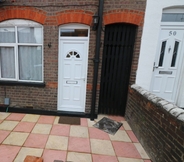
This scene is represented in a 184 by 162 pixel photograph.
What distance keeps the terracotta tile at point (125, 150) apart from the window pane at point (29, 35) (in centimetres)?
326

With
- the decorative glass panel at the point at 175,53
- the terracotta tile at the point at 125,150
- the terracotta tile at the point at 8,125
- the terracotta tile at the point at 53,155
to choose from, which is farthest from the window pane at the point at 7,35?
the decorative glass panel at the point at 175,53

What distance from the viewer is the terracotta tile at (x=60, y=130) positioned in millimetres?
2769

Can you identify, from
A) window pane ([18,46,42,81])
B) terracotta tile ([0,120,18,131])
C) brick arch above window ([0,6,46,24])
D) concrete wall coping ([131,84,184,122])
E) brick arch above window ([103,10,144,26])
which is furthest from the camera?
window pane ([18,46,42,81])

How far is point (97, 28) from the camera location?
3.01m

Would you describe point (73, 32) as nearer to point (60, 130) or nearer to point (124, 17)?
point (124, 17)

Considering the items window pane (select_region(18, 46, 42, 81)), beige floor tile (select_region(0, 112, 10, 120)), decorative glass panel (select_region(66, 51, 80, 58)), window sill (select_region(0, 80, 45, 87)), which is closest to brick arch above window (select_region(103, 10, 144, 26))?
decorative glass panel (select_region(66, 51, 80, 58))

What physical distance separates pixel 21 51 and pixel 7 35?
563mm

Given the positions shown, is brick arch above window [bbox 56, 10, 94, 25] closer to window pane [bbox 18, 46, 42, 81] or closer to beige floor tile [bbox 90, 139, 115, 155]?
window pane [bbox 18, 46, 42, 81]

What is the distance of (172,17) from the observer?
312 centimetres

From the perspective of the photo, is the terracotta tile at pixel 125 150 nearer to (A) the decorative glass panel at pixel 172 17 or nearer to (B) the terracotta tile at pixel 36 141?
(B) the terracotta tile at pixel 36 141

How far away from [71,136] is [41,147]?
0.64 meters

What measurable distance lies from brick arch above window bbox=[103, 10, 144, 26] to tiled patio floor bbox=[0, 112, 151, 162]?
2.71 metres

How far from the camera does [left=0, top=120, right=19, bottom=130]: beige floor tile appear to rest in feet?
9.35

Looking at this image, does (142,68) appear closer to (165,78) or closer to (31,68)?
(165,78)
